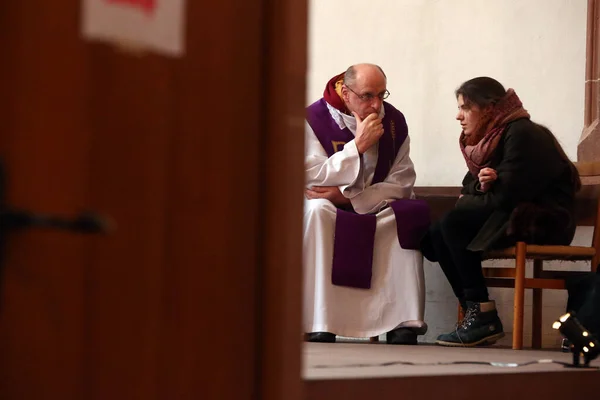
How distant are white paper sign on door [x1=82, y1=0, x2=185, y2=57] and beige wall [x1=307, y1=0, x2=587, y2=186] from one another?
16.2ft

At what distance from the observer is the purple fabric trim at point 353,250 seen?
5.24 m

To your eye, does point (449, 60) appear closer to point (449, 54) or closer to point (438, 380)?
point (449, 54)

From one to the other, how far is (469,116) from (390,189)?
619mm

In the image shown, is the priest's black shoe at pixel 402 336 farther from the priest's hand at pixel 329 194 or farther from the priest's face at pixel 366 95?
the priest's face at pixel 366 95

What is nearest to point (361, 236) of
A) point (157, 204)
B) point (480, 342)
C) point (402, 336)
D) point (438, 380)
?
point (402, 336)

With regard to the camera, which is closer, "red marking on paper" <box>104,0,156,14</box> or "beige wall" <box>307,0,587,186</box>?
"red marking on paper" <box>104,0,156,14</box>

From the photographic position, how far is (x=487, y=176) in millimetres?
5086

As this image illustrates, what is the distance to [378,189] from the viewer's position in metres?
5.50

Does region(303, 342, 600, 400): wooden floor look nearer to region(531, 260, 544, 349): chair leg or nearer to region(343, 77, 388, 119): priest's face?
region(531, 260, 544, 349): chair leg

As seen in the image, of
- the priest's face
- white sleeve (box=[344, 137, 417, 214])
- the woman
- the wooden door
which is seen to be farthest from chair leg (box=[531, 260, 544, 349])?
the wooden door

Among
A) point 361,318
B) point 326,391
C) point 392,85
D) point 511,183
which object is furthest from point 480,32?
point 326,391

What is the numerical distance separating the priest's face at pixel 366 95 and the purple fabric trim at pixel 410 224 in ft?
1.95

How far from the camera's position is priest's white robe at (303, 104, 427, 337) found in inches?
206

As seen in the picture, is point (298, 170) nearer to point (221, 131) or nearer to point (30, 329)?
point (221, 131)
